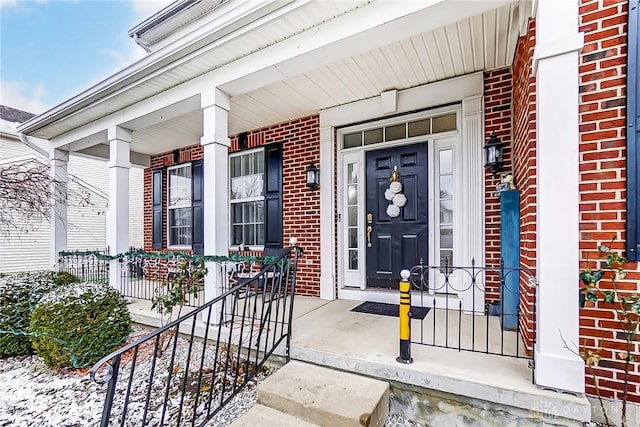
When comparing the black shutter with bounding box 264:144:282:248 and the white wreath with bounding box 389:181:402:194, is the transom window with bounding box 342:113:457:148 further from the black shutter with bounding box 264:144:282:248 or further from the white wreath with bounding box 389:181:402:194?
the black shutter with bounding box 264:144:282:248

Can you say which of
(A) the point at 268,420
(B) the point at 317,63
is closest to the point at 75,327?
(A) the point at 268,420

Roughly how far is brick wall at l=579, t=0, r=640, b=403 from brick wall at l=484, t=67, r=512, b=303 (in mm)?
1421

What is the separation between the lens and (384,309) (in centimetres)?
358

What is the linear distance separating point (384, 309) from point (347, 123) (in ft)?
7.92

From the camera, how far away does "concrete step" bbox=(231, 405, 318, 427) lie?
1812 millimetres

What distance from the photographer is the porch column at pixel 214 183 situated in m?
3.02

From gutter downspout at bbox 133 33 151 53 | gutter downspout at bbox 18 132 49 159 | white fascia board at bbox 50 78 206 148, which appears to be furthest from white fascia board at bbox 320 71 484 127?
gutter downspout at bbox 18 132 49 159

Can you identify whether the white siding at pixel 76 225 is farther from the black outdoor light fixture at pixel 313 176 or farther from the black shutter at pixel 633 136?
the black shutter at pixel 633 136

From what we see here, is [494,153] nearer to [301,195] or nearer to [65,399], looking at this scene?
[301,195]

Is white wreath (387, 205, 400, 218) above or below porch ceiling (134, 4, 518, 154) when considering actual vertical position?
below

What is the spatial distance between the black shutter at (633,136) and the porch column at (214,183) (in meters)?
3.00

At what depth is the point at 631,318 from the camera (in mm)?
1626

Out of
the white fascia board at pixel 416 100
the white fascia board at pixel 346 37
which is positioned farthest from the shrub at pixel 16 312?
the white fascia board at pixel 416 100

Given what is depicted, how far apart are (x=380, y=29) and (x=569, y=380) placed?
250 cm
